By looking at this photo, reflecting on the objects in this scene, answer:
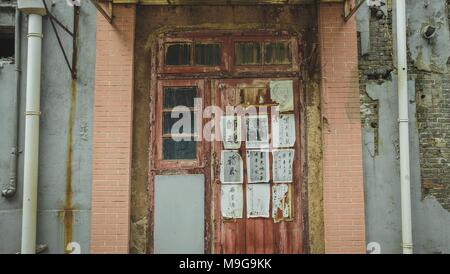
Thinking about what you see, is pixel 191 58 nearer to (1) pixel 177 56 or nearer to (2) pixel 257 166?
(1) pixel 177 56

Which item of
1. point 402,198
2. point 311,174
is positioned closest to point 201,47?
point 311,174

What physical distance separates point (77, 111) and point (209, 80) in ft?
6.38

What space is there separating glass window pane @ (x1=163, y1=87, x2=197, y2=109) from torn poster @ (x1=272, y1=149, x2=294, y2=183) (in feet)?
4.72

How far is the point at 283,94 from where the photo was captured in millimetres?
7082

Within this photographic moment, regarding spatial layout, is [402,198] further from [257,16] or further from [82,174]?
[82,174]

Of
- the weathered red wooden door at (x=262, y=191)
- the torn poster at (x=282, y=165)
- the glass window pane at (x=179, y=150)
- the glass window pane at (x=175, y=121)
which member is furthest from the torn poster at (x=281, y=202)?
the glass window pane at (x=175, y=121)

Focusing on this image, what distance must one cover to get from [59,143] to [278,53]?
11.2 feet

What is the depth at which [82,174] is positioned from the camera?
6801 millimetres

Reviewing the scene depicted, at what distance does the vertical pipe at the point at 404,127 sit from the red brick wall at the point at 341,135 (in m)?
0.55

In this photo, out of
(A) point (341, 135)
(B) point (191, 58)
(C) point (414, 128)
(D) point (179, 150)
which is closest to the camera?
(A) point (341, 135)

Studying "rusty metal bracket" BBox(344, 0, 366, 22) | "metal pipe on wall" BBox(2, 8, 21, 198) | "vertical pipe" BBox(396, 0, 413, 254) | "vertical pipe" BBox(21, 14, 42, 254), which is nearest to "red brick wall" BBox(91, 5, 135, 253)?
"vertical pipe" BBox(21, 14, 42, 254)

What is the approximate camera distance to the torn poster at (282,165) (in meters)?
6.96

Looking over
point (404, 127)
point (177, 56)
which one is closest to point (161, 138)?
point (177, 56)

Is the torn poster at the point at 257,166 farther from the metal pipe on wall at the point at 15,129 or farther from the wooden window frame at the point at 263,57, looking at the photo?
the metal pipe on wall at the point at 15,129
